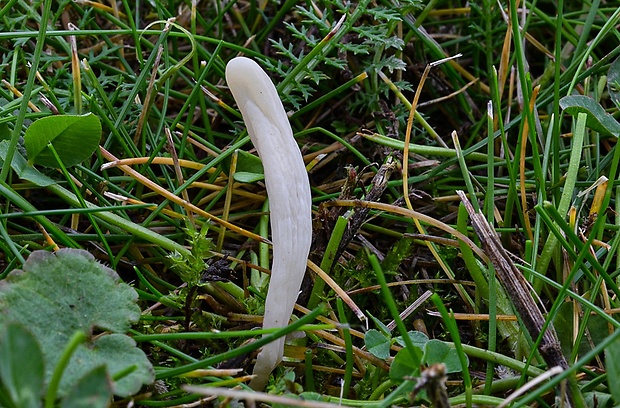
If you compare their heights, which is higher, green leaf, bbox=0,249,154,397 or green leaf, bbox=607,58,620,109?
green leaf, bbox=607,58,620,109

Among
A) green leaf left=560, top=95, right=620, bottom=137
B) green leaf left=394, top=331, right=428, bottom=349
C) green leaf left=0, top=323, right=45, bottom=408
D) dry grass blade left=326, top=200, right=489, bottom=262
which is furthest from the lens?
green leaf left=560, top=95, right=620, bottom=137

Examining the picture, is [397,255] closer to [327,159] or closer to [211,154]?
[327,159]

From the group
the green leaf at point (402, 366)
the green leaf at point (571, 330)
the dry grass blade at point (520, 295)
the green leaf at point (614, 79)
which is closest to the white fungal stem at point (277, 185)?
the green leaf at point (402, 366)

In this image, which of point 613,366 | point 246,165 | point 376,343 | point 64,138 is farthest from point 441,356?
point 64,138

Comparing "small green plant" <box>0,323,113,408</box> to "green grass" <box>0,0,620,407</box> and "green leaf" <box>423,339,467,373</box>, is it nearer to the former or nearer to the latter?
"green grass" <box>0,0,620,407</box>

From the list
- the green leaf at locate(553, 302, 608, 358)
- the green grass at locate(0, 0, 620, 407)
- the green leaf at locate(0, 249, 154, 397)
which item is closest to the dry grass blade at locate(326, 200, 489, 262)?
the green grass at locate(0, 0, 620, 407)
